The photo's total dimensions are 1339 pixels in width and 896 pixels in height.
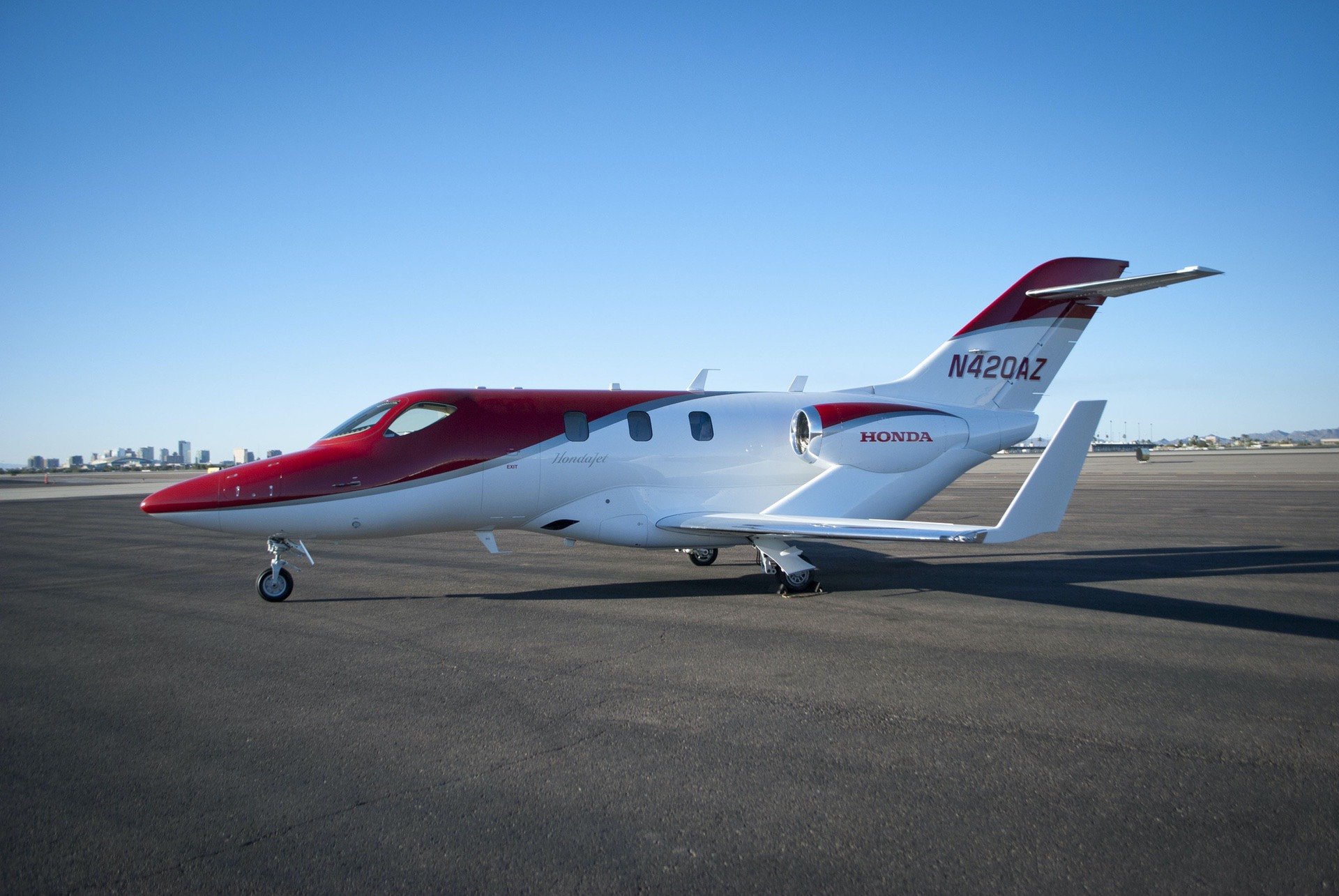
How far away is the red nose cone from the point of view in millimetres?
9688

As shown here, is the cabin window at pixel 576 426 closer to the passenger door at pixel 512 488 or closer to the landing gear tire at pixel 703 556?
the passenger door at pixel 512 488

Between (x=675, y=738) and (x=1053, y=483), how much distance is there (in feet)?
14.8

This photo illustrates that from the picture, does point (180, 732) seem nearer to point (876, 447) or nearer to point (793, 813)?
point (793, 813)

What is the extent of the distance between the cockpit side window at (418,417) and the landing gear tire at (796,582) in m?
4.96

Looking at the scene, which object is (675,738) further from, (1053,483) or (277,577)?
(277,577)

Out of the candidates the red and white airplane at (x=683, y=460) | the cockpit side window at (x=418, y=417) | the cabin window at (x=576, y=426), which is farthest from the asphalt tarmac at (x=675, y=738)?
the cockpit side window at (x=418, y=417)

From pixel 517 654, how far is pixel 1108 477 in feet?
137

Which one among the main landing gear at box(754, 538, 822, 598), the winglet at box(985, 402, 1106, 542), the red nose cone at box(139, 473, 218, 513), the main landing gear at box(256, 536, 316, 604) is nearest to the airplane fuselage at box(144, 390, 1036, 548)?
the red nose cone at box(139, 473, 218, 513)

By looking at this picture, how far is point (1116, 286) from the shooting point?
11.7 metres

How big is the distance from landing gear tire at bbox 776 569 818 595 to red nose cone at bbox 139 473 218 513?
7.09m

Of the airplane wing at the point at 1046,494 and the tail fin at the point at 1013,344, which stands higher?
the tail fin at the point at 1013,344

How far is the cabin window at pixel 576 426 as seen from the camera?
37.0 ft

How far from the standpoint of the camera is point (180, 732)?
17.5 feet

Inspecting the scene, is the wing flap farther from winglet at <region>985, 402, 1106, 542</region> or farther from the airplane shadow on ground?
the airplane shadow on ground
